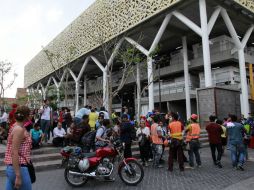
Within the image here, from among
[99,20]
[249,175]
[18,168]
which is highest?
[99,20]

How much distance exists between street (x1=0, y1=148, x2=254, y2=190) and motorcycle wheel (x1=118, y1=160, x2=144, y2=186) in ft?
0.50

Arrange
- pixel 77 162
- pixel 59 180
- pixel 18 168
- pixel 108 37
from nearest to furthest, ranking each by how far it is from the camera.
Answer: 1. pixel 18 168
2. pixel 77 162
3. pixel 59 180
4. pixel 108 37

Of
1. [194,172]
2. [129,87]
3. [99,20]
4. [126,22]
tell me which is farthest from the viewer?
[129,87]

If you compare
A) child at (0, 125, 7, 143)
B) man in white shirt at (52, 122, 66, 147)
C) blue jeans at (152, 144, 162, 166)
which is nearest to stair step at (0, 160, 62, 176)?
man in white shirt at (52, 122, 66, 147)

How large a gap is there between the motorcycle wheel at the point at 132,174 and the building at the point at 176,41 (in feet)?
44.3

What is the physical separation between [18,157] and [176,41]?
3077 cm

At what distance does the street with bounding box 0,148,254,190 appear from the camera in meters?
6.77

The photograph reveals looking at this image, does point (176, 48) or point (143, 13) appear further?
point (176, 48)

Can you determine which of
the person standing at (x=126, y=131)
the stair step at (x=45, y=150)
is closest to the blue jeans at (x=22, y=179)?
the person standing at (x=126, y=131)

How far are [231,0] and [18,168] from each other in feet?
73.7

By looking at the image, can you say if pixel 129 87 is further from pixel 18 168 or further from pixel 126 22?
pixel 18 168

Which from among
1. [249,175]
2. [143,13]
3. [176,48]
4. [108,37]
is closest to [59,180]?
[249,175]

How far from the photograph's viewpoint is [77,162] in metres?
6.95

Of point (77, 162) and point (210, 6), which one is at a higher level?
point (210, 6)
